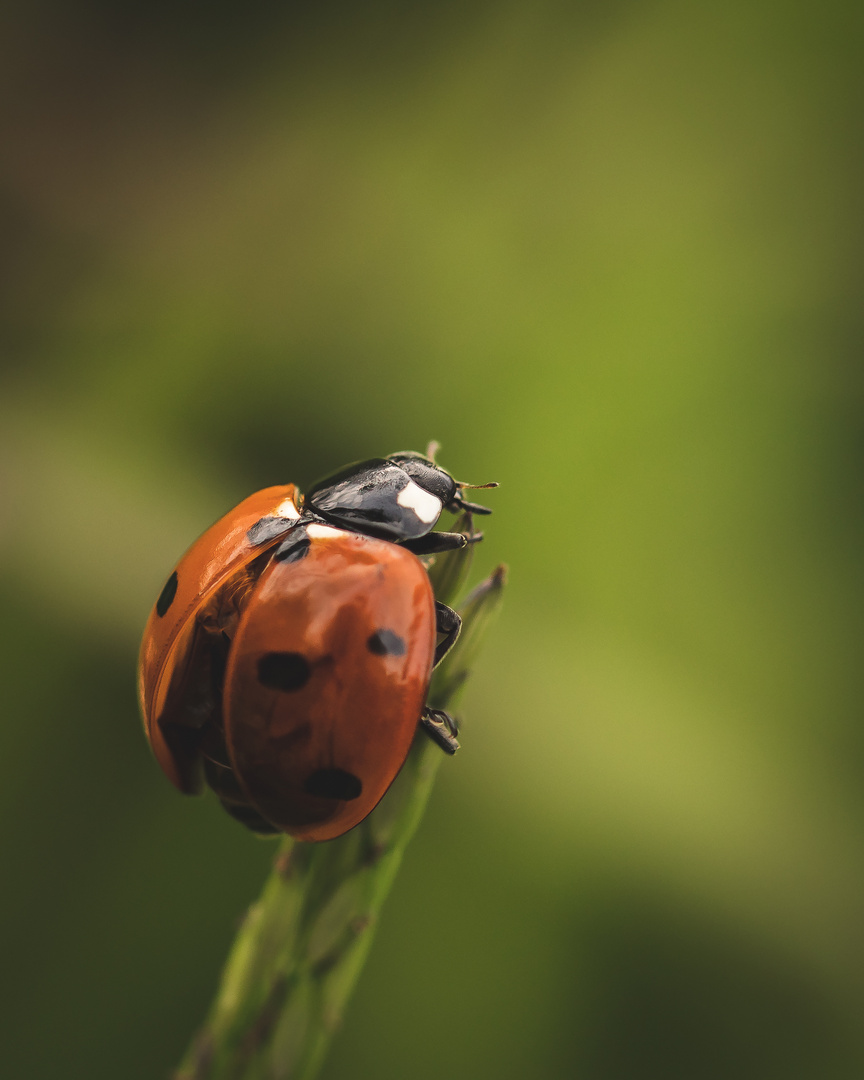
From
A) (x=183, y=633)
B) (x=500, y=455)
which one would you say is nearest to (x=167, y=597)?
(x=183, y=633)

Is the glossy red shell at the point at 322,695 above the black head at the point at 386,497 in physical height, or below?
below

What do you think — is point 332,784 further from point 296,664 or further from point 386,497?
point 386,497

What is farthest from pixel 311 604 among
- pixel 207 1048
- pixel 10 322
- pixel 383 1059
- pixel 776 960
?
pixel 10 322

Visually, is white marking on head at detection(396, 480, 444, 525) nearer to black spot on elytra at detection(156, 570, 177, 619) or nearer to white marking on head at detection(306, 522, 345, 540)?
white marking on head at detection(306, 522, 345, 540)

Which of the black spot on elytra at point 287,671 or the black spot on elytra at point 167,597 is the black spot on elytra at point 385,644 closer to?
the black spot on elytra at point 287,671

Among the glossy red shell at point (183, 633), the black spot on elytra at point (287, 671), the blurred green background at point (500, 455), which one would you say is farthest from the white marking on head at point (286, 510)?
the blurred green background at point (500, 455)

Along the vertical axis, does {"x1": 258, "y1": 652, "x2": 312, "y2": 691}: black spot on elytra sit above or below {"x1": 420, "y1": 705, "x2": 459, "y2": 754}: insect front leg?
above

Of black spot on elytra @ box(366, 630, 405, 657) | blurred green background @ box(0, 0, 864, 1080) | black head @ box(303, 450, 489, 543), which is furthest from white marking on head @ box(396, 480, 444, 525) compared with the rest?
blurred green background @ box(0, 0, 864, 1080)

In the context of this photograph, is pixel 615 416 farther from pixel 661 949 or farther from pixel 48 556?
pixel 48 556
